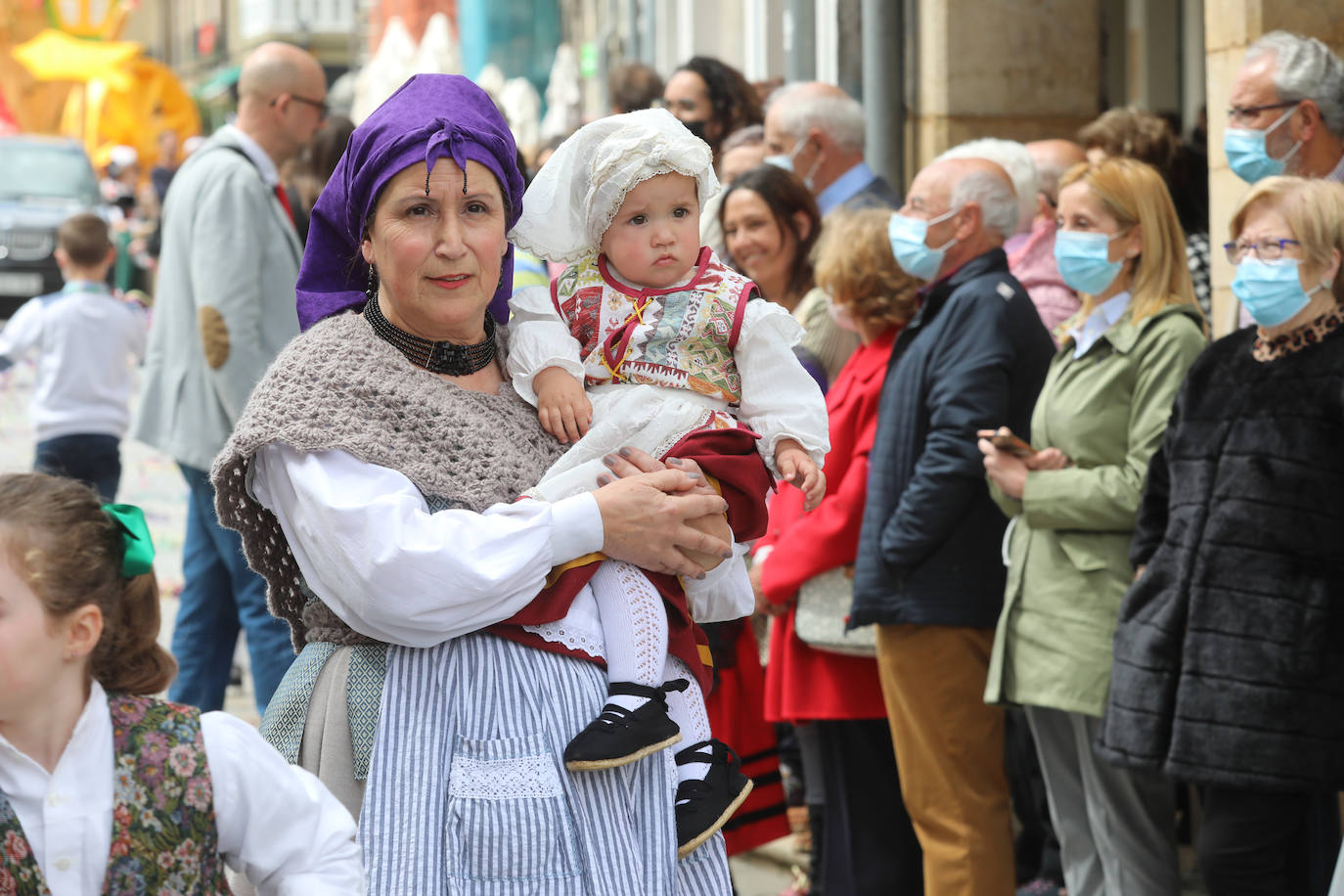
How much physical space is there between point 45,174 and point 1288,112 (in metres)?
20.9

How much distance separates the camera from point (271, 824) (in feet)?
7.97

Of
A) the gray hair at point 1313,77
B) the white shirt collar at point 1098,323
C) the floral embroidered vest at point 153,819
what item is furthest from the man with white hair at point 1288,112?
the floral embroidered vest at point 153,819

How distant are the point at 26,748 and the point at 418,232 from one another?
96 cm

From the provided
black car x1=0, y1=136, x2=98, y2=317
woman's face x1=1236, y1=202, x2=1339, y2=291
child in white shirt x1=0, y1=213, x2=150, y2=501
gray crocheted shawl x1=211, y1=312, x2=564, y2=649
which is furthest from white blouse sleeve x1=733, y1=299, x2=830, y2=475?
black car x1=0, y1=136, x2=98, y2=317

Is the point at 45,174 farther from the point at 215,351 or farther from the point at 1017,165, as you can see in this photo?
the point at 1017,165

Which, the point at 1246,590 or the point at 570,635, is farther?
the point at 1246,590

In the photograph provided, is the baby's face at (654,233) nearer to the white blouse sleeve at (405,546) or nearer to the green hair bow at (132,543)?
the white blouse sleeve at (405,546)

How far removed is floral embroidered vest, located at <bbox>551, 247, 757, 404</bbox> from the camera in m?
3.05

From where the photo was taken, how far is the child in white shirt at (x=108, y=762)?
2.32m

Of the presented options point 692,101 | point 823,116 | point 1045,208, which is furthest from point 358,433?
point 692,101

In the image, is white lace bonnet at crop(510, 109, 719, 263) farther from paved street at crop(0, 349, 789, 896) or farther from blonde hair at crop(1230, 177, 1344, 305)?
paved street at crop(0, 349, 789, 896)

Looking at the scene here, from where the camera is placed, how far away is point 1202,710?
158 inches

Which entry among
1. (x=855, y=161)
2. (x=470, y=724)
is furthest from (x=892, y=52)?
(x=470, y=724)

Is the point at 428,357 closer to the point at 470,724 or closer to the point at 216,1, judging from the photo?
the point at 470,724
